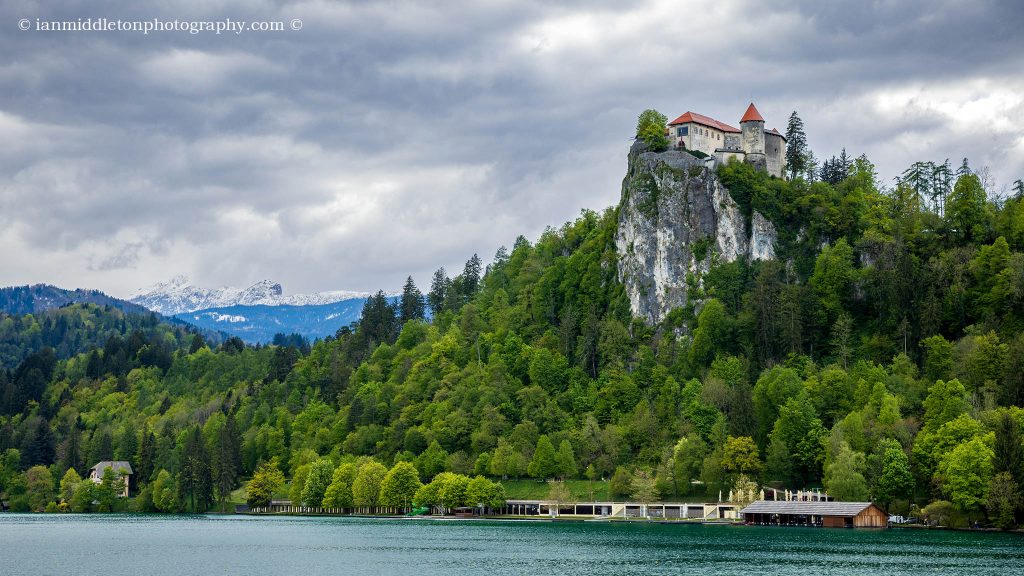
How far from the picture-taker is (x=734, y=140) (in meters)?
183

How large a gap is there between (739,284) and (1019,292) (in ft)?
144

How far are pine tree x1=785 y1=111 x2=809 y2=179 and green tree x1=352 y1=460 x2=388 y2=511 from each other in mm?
84175

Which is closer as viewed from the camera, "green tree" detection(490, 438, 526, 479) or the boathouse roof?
the boathouse roof

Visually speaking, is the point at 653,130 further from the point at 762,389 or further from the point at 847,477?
the point at 847,477

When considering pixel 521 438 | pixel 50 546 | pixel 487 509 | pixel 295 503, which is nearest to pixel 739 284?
pixel 521 438

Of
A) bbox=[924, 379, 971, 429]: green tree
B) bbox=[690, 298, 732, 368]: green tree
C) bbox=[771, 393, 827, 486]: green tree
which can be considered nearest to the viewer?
bbox=[924, 379, 971, 429]: green tree

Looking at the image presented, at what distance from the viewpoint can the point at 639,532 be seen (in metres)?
119

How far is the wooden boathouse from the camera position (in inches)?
4616

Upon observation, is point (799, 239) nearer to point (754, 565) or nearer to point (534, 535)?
point (534, 535)

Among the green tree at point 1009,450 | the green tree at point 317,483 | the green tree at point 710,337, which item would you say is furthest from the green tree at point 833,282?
the green tree at point 317,483

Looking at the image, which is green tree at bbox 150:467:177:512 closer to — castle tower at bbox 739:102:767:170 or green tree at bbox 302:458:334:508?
green tree at bbox 302:458:334:508

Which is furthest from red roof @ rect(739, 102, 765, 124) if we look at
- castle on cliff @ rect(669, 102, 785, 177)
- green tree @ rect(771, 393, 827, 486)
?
green tree @ rect(771, 393, 827, 486)

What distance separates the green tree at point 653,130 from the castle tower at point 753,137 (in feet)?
41.4

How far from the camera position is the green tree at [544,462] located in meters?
155
